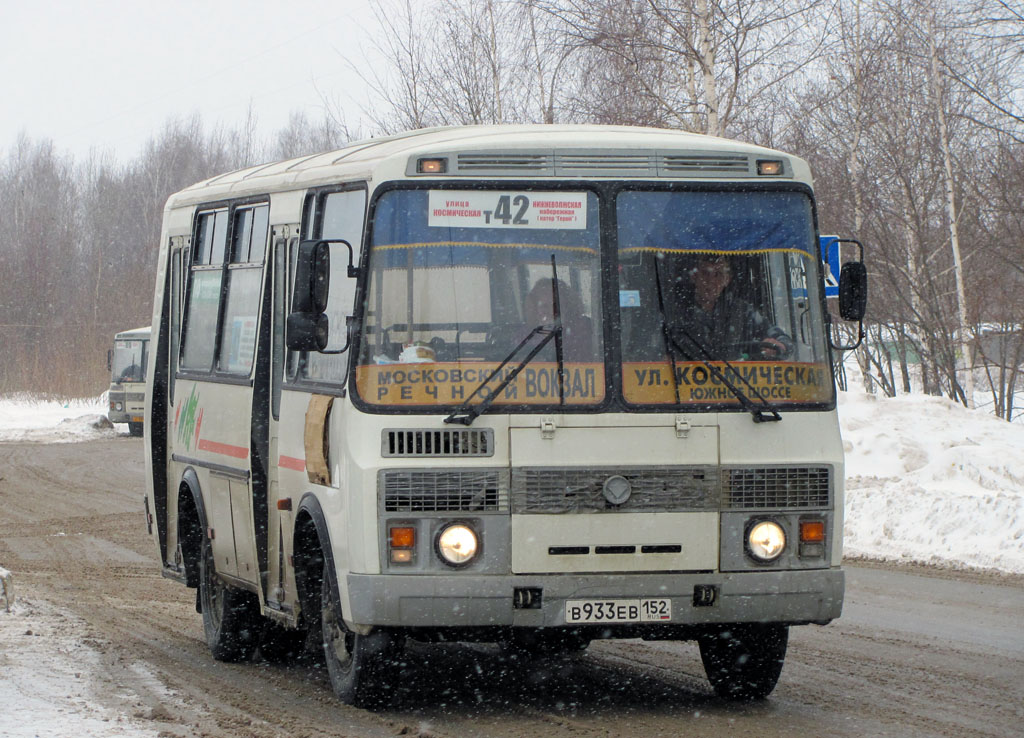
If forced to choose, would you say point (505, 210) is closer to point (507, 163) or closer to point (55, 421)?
point (507, 163)

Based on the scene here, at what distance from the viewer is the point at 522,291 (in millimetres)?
7059

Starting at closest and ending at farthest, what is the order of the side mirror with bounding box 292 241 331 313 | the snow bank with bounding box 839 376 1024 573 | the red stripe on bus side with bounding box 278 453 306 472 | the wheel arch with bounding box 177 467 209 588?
1. the side mirror with bounding box 292 241 331 313
2. the red stripe on bus side with bounding box 278 453 306 472
3. the wheel arch with bounding box 177 467 209 588
4. the snow bank with bounding box 839 376 1024 573

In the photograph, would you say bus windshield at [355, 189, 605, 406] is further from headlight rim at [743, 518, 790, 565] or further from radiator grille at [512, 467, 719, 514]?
headlight rim at [743, 518, 790, 565]

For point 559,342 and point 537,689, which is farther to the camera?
point 537,689

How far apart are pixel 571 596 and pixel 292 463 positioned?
6.01 ft

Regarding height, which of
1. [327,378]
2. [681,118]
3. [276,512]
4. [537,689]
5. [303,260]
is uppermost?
[681,118]

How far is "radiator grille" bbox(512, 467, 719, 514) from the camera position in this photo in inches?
272

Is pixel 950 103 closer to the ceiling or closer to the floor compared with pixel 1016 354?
closer to the ceiling

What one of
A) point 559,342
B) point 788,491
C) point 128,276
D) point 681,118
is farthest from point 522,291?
point 128,276

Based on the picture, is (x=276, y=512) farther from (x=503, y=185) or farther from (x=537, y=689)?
(x=503, y=185)

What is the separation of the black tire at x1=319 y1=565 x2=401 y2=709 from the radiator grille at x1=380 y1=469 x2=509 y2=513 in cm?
67

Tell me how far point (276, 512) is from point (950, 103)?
84.8 feet

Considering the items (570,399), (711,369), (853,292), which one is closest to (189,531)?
(570,399)

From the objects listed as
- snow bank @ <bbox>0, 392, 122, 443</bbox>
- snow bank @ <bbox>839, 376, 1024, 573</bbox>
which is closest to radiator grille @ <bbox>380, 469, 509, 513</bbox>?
snow bank @ <bbox>839, 376, 1024, 573</bbox>
